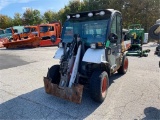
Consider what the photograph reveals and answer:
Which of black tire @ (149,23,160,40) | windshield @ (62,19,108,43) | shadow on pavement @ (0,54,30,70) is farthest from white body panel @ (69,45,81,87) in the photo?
shadow on pavement @ (0,54,30,70)

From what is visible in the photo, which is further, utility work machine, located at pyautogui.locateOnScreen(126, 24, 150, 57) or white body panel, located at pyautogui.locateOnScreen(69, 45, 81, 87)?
utility work machine, located at pyautogui.locateOnScreen(126, 24, 150, 57)

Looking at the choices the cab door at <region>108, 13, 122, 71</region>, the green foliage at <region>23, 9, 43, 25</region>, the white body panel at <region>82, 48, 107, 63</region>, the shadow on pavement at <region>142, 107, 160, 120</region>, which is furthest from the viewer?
the green foliage at <region>23, 9, 43, 25</region>

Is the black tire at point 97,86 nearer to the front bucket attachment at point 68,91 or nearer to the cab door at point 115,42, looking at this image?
the front bucket attachment at point 68,91

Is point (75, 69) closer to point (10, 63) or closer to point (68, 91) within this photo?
point (68, 91)

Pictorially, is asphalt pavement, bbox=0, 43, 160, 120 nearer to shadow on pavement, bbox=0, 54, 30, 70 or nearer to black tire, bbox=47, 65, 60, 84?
black tire, bbox=47, 65, 60, 84

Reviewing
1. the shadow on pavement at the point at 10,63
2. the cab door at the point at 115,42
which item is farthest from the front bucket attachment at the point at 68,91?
the shadow on pavement at the point at 10,63

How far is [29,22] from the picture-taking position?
4000 cm

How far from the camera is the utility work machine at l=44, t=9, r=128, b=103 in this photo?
→ 4.15 metres

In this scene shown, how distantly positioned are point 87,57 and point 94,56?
0.17 metres

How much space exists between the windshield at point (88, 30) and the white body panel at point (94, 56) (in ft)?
1.39

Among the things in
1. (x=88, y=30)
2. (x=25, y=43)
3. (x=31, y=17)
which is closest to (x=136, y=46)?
(x=88, y=30)

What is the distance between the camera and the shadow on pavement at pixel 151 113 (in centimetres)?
367

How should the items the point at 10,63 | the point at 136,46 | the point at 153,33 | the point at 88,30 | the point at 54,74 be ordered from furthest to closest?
the point at 136,46 < the point at 10,63 < the point at 88,30 < the point at 54,74 < the point at 153,33

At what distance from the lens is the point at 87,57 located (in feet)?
14.1
